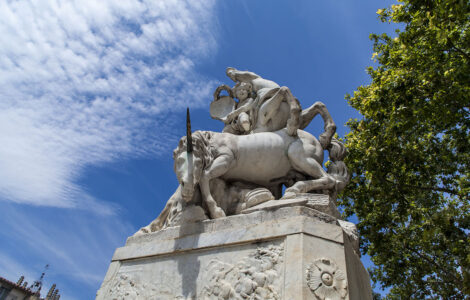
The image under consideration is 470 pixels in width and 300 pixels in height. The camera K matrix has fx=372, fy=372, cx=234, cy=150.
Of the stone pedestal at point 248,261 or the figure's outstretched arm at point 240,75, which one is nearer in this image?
the stone pedestal at point 248,261

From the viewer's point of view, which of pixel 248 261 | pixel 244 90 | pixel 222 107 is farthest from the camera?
pixel 222 107

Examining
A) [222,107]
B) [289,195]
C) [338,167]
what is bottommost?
[289,195]

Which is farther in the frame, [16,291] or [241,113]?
[16,291]

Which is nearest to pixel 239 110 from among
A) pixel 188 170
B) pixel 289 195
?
pixel 188 170

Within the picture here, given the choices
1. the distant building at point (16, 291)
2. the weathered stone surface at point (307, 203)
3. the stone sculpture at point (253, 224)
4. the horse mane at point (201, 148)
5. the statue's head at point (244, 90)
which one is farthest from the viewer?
the distant building at point (16, 291)

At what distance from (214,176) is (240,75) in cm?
232

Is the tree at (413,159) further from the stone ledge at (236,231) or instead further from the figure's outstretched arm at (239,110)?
the stone ledge at (236,231)

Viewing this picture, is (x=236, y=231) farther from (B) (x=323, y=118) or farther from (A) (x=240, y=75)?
(A) (x=240, y=75)

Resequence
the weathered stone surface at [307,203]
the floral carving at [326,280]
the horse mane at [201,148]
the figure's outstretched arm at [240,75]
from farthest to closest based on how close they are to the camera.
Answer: the figure's outstretched arm at [240,75] → the horse mane at [201,148] → the weathered stone surface at [307,203] → the floral carving at [326,280]

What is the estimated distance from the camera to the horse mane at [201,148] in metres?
4.78

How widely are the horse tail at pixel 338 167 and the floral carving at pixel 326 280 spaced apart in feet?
5.45

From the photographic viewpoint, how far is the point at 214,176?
4.79m

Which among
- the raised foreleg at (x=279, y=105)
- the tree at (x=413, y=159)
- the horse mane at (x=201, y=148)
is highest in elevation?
the tree at (x=413, y=159)

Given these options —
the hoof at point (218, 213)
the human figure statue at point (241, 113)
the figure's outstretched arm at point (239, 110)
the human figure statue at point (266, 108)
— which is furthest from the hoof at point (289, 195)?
the figure's outstretched arm at point (239, 110)
